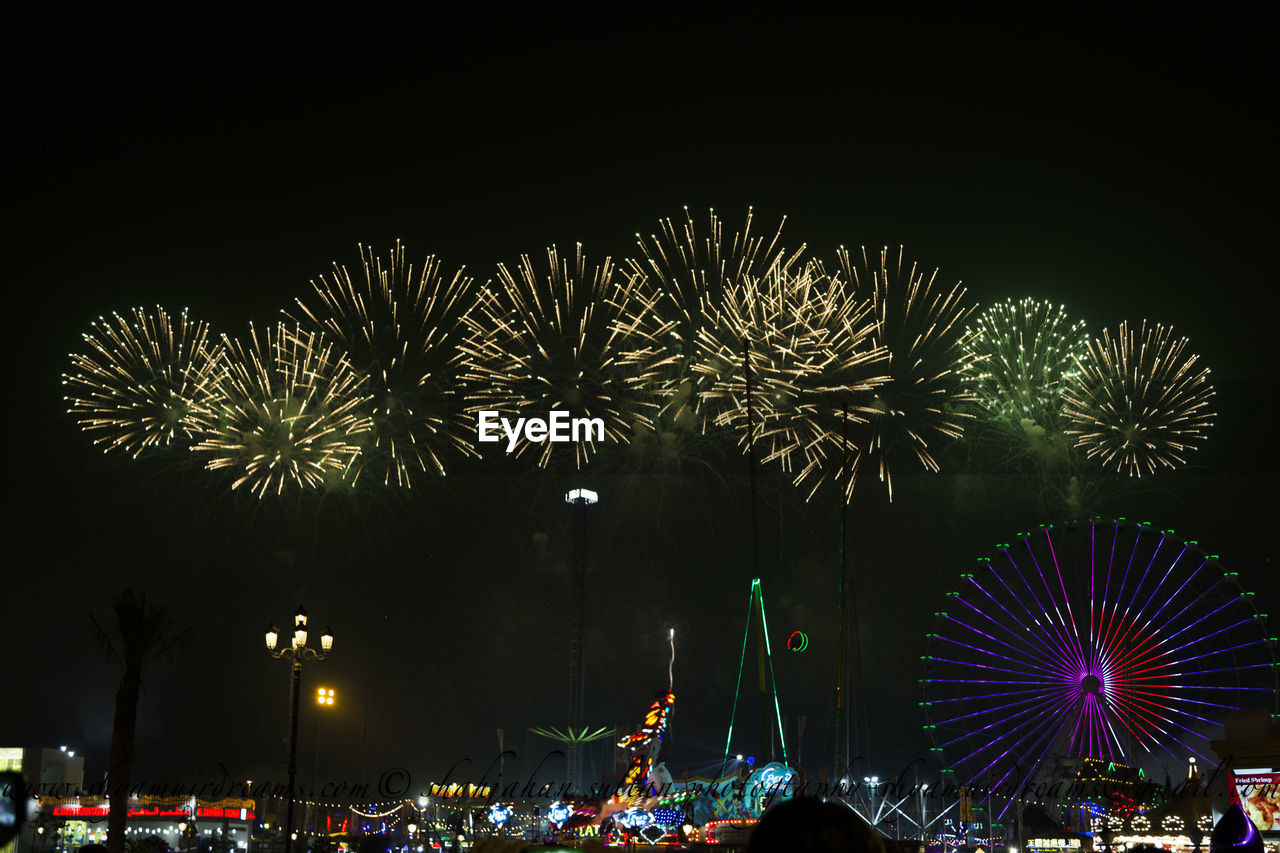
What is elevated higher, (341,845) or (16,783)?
(16,783)

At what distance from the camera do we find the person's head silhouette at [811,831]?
7.90 feet

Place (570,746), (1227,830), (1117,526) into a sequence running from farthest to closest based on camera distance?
(570,746)
(1117,526)
(1227,830)

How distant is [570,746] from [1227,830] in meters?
67.7

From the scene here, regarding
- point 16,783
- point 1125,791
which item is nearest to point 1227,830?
point 16,783

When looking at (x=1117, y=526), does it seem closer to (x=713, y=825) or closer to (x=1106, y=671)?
(x=1106, y=671)

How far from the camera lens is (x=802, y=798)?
2.47 m

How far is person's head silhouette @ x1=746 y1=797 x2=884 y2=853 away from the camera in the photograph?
94.8 inches

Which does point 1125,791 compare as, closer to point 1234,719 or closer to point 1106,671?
point 1106,671

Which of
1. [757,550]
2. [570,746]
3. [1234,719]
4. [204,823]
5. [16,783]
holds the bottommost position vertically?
[204,823]

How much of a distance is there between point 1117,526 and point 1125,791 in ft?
31.4

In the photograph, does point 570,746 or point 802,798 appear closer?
point 802,798

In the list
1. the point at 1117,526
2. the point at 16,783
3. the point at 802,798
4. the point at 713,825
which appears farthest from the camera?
the point at 1117,526

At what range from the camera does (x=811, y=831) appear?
2438mm

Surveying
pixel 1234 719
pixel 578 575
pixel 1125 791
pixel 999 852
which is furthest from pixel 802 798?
pixel 578 575
